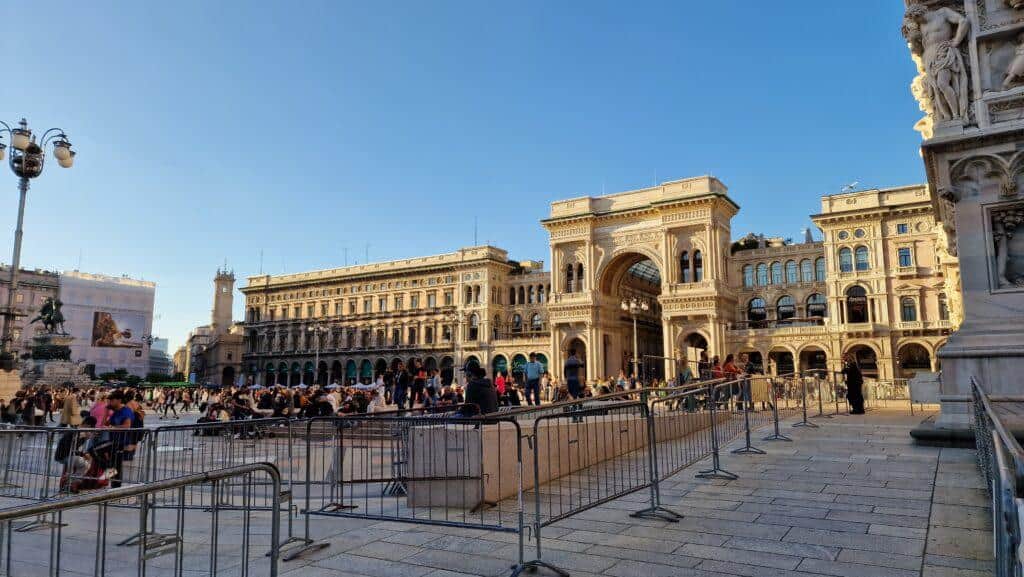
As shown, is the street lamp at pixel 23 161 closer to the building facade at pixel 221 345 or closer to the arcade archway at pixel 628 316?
the arcade archway at pixel 628 316

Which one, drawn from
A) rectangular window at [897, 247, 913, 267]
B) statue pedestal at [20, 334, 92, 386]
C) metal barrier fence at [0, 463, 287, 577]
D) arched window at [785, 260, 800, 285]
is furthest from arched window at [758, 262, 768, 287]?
metal barrier fence at [0, 463, 287, 577]

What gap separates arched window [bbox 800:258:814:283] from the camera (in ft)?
163

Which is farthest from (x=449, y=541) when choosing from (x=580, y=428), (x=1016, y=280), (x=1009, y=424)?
(x=1016, y=280)

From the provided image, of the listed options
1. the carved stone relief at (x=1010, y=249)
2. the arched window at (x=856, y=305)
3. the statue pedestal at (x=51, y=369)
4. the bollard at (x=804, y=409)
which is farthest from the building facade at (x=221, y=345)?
the carved stone relief at (x=1010, y=249)

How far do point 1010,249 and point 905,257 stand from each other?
4124cm

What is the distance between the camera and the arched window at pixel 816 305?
48.8 m

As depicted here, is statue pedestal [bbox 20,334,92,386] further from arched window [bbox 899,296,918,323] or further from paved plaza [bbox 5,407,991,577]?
arched window [bbox 899,296,918,323]

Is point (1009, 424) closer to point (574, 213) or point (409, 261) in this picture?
point (574, 213)

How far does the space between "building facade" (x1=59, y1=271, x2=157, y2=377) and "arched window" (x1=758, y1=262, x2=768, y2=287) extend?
62122 millimetres

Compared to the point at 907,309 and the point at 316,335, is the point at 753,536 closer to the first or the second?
the point at 907,309

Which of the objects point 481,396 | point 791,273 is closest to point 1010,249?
point 481,396

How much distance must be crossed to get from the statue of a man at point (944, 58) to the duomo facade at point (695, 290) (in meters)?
25.5

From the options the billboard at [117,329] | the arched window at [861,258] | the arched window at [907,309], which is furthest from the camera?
the billboard at [117,329]

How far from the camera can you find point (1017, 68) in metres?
8.27
